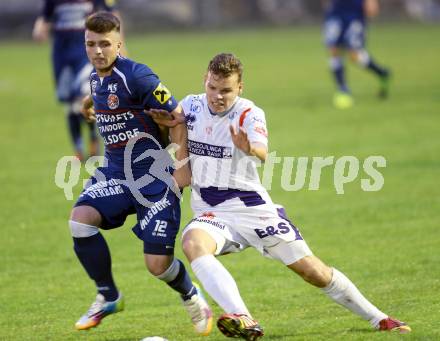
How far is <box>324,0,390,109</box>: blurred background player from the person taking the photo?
1938 centimetres

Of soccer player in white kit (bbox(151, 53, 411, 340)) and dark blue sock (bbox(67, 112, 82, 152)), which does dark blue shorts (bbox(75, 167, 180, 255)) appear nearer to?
soccer player in white kit (bbox(151, 53, 411, 340))

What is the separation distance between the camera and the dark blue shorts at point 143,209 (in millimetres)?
6730

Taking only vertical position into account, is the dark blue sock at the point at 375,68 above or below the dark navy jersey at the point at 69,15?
below

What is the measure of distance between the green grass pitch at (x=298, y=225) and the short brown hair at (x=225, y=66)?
1.81 m

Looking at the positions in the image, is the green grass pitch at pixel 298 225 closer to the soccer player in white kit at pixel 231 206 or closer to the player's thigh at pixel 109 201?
the soccer player in white kit at pixel 231 206

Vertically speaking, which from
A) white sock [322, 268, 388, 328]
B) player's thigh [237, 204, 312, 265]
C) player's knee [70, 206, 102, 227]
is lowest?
white sock [322, 268, 388, 328]

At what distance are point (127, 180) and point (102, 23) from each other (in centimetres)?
109

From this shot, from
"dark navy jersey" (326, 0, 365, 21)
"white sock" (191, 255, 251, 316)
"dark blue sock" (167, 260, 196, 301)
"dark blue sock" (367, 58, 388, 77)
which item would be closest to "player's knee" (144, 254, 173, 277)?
"dark blue sock" (167, 260, 196, 301)

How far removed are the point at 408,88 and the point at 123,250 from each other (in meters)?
13.0

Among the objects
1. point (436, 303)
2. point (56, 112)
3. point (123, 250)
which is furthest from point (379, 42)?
point (436, 303)

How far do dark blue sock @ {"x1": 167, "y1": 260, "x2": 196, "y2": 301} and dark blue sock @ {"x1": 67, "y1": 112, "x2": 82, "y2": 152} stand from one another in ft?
25.1

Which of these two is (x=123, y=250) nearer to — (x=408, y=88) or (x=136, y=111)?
(x=136, y=111)

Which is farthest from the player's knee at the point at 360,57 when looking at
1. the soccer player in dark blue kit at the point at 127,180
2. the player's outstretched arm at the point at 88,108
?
the soccer player in dark blue kit at the point at 127,180

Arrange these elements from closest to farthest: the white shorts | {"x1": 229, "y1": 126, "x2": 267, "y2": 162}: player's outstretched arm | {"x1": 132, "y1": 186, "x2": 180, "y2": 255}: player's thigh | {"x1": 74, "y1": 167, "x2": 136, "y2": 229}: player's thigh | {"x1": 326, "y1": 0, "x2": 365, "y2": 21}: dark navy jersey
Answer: {"x1": 229, "y1": 126, "x2": 267, "y2": 162}: player's outstretched arm < the white shorts < {"x1": 132, "y1": 186, "x2": 180, "y2": 255}: player's thigh < {"x1": 74, "y1": 167, "x2": 136, "y2": 229}: player's thigh < {"x1": 326, "y1": 0, "x2": 365, "y2": 21}: dark navy jersey
